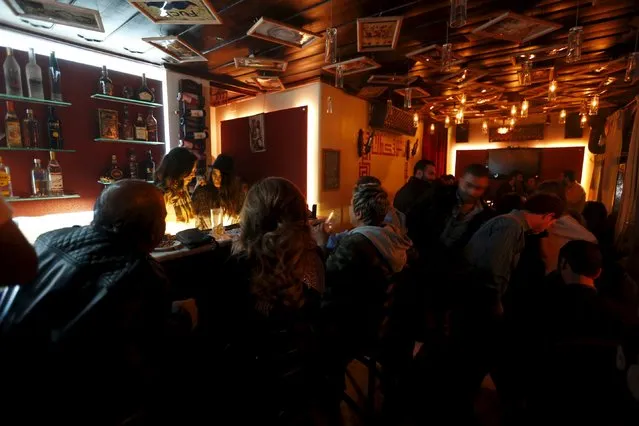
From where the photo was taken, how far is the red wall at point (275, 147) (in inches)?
160

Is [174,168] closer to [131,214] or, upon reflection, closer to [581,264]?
[131,214]

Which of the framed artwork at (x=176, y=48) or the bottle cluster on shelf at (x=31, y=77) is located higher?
the framed artwork at (x=176, y=48)

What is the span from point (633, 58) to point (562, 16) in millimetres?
743

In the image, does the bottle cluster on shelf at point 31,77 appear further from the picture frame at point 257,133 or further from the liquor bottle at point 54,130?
the picture frame at point 257,133

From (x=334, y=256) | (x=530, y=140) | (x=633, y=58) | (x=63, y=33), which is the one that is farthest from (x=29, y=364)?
(x=530, y=140)

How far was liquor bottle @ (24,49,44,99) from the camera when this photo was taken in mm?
2314

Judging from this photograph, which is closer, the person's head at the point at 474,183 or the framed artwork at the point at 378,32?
the framed artwork at the point at 378,32

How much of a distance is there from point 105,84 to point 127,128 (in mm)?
410

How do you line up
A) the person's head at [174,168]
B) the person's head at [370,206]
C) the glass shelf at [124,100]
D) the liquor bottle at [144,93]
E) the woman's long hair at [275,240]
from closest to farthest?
1. the woman's long hair at [275,240]
2. the person's head at [370,206]
3. the person's head at [174,168]
4. the glass shelf at [124,100]
5. the liquor bottle at [144,93]

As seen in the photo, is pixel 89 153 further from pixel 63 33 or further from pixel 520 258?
pixel 520 258

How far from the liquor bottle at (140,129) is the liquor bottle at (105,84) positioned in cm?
31

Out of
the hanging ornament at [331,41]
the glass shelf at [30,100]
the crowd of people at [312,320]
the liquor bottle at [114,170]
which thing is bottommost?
the crowd of people at [312,320]

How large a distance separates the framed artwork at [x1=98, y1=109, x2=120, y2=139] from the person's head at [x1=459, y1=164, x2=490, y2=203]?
3176 millimetres

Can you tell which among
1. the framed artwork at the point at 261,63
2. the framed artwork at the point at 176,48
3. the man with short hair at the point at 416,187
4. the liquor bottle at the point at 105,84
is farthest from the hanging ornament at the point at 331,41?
the liquor bottle at the point at 105,84
